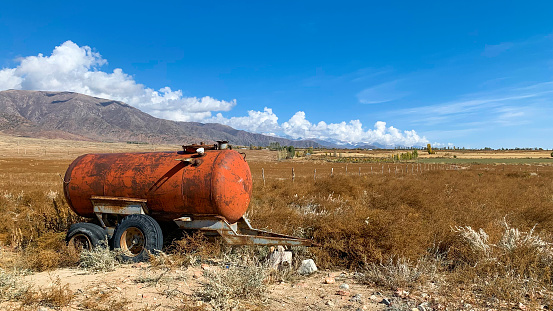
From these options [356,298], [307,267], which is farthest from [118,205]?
[356,298]

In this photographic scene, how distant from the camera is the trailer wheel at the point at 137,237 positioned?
6094 millimetres

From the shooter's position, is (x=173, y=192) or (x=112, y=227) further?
(x=112, y=227)

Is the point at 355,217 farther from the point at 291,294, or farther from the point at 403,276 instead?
the point at 291,294

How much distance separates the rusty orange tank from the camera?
6.20 meters

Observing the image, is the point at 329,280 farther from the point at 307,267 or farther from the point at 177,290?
the point at 177,290

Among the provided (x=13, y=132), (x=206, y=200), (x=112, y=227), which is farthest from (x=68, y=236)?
(x=13, y=132)

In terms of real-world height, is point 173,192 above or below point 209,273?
above

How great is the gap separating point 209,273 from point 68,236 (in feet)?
11.5

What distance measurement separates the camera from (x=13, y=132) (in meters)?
184

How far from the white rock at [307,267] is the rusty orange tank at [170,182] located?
5.90 feet

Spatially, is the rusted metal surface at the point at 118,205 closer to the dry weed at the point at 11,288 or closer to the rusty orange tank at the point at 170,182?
the rusty orange tank at the point at 170,182

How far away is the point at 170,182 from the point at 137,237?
1372 mm

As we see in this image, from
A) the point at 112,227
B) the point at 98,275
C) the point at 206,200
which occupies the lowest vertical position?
the point at 98,275

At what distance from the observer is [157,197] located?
252 inches
